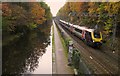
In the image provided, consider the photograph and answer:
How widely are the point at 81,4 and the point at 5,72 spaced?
3530 cm

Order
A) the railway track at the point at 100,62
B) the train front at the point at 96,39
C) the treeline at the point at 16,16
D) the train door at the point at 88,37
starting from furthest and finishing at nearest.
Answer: the train door at the point at 88,37 → the train front at the point at 96,39 → the treeline at the point at 16,16 → the railway track at the point at 100,62

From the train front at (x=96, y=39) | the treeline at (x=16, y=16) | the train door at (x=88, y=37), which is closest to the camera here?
the treeline at (x=16, y=16)

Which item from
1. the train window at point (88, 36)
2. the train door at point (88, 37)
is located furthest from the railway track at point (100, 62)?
the train window at point (88, 36)

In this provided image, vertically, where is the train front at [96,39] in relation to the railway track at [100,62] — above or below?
above

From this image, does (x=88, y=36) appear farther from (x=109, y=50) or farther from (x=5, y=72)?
(x=5, y=72)

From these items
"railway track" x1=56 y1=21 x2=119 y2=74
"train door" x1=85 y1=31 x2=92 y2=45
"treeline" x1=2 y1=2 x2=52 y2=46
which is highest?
"treeline" x1=2 y1=2 x2=52 y2=46

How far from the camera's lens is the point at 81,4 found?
5062 centimetres

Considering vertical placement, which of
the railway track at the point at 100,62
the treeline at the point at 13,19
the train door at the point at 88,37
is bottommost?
the railway track at the point at 100,62

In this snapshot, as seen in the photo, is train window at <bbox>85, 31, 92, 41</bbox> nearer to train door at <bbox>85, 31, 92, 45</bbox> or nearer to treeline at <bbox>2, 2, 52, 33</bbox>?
train door at <bbox>85, 31, 92, 45</bbox>

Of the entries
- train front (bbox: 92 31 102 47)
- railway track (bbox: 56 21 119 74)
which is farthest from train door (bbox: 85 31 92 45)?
railway track (bbox: 56 21 119 74)

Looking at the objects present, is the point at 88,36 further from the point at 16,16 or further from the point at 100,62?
the point at 16,16

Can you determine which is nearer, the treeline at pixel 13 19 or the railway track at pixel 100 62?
the railway track at pixel 100 62

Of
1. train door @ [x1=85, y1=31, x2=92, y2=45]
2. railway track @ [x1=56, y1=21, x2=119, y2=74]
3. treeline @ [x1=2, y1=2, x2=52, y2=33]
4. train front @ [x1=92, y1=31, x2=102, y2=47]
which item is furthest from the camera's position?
train door @ [x1=85, y1=31, x2=92, y2=45]

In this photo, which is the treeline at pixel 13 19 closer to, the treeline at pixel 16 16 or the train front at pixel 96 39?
the treeline at pixel 16 16
